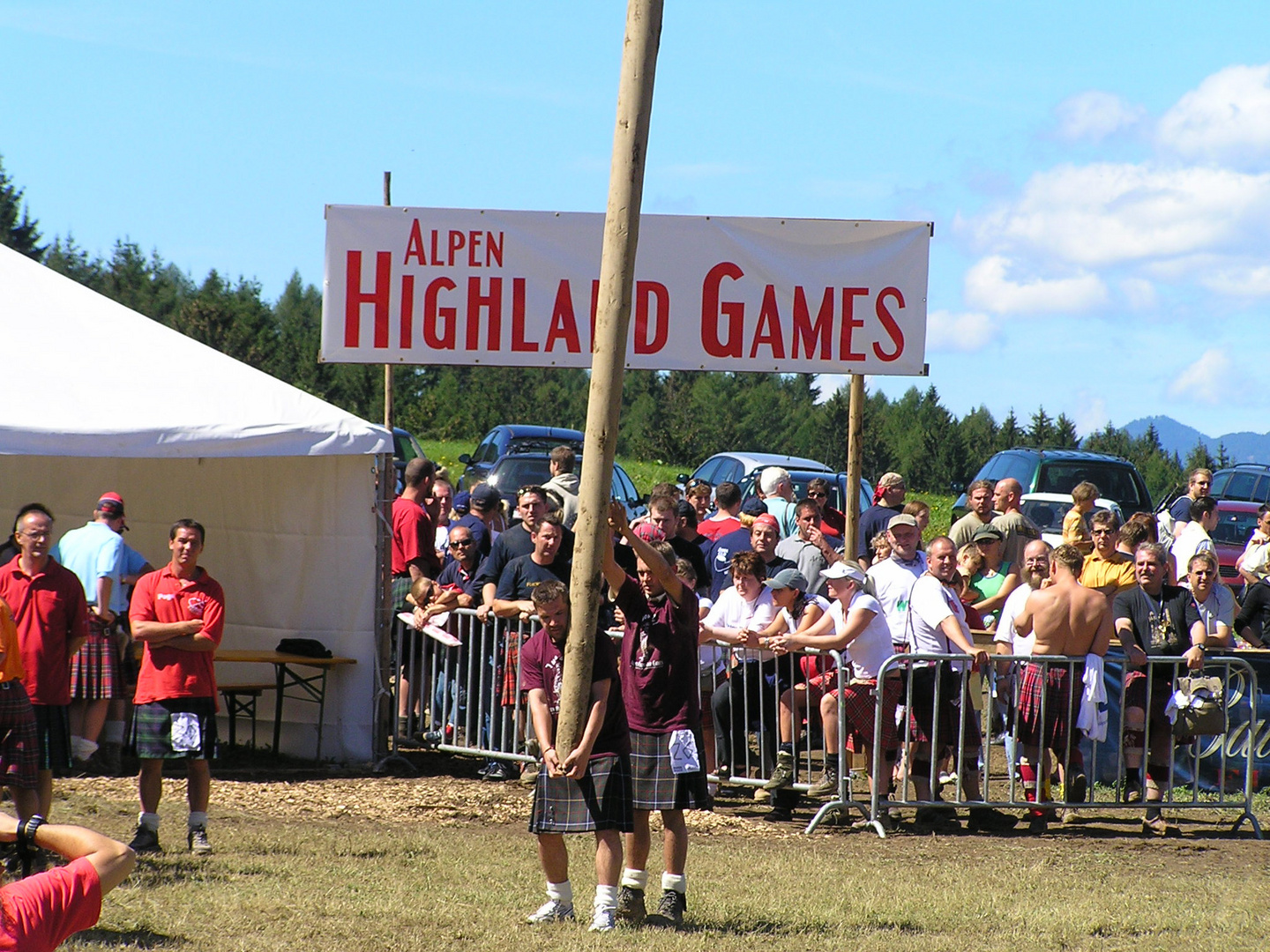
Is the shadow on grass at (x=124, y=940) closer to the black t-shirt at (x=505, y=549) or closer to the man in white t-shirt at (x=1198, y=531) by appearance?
the black t-shirt at (x=505, y=549)

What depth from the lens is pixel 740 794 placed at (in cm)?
967

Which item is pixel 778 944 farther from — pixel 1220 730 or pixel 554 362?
pixel 554 362

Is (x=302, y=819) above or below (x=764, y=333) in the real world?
below

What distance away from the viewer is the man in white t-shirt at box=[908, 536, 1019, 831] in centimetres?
866

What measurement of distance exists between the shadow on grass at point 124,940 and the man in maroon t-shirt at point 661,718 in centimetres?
184

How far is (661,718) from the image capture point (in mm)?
6258

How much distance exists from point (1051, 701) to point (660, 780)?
11.5 feet

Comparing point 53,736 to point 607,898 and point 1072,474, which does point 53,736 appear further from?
point 1072,474

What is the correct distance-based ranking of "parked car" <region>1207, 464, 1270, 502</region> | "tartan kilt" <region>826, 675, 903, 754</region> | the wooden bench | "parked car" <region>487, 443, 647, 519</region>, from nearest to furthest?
"tartan kilt" <region>826, 675, 903, 754</region>, the wooden bench, "parked car" <region>487, 443, 647, 519</region>, "parked car" <region>1207, 464, 1270, 502</region>

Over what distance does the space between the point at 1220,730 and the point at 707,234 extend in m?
4.80

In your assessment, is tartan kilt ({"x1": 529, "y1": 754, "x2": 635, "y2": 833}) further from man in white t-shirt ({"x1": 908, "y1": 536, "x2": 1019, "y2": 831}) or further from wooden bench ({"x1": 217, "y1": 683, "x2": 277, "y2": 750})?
wooden bench ({"x1": 217, "y1": 683, "x2": 277, "y2": 750})

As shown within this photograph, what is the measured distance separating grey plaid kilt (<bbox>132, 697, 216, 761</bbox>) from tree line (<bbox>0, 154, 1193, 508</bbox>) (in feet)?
170

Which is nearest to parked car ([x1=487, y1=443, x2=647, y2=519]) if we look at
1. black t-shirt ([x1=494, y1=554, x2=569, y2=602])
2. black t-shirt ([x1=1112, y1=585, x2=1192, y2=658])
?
black t-shirt ([x1=494, y1=554, x2=569, y2=602])

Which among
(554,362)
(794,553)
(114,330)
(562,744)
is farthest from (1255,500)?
(562,744)
